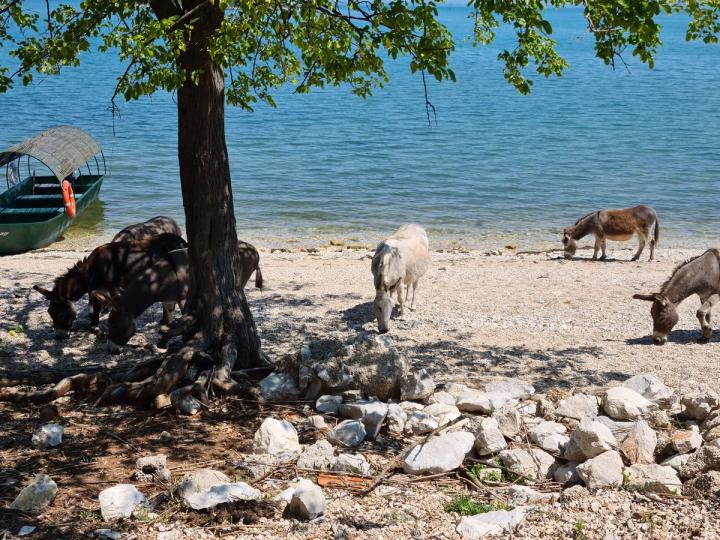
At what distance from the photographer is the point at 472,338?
11.7m

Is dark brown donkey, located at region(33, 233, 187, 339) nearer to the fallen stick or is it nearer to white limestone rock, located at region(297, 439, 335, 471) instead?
white limestone rock, located at region(297, 439, 335, 471)

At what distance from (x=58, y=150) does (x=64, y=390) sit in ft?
52.5

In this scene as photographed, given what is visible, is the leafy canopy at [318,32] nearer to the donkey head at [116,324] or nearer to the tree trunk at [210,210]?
the tree trunk at [210,210]

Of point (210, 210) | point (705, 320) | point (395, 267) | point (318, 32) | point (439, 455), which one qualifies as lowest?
point (705, 320)

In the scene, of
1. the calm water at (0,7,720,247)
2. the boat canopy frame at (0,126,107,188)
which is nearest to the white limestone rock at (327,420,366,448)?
the calm water at (0,7,720,247)

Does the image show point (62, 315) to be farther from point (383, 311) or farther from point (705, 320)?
point (705, 320)

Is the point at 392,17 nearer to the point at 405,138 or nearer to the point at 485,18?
the point at 485,18

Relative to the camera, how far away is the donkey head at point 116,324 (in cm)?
1035

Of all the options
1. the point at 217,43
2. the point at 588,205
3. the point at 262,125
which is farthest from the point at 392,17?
the point at 262,125

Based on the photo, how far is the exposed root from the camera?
8258 millimetres

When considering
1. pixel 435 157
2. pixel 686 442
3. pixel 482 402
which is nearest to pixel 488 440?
pixel 482 402

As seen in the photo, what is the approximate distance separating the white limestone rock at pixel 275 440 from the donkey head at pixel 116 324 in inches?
152

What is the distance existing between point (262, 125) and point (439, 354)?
3020cm

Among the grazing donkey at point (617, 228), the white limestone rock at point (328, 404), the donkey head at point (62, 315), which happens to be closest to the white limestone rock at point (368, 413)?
the white limestone rock at point (328, 404)
